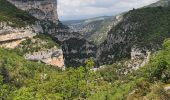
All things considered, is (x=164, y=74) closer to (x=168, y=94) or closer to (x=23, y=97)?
(x=168, y=94)

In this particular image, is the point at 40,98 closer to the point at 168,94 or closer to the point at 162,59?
the point at 162,59

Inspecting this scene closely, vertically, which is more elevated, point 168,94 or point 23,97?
point 168,94

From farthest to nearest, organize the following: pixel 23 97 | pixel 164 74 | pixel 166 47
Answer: pixel 23 97 < pixel 166 47 < pixel 164 74

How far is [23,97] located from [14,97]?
28.5 feet

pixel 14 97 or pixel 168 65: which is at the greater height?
pixel 168 65

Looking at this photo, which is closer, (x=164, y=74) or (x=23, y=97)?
(x=164, y=74)

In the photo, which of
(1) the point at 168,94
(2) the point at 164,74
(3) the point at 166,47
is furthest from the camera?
(3) the point at 166,47

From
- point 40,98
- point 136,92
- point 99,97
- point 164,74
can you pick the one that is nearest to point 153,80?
point 164,74

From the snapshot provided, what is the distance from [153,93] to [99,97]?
59969mm

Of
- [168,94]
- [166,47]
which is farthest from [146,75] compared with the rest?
[168,94]

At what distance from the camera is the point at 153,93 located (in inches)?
5231

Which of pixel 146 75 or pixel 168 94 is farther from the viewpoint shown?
pixel 146 75

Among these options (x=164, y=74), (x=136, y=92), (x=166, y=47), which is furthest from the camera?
(x=166, y=47)

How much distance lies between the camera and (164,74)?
151125 millimetres
